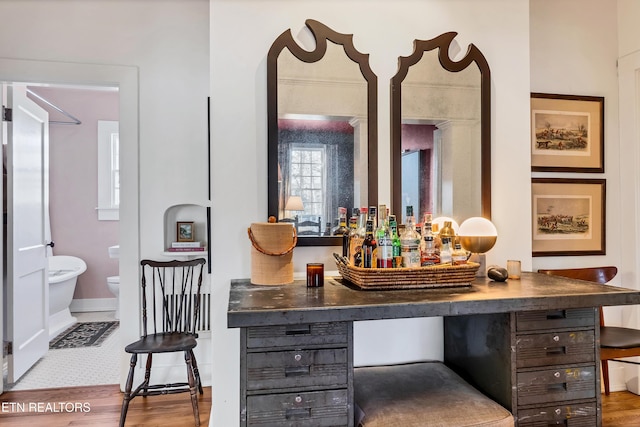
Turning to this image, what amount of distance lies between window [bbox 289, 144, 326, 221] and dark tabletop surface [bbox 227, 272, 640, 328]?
385 millimetres

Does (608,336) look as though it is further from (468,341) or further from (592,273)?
(468,341)

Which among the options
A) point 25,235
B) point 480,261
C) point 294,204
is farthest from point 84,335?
point 480,261

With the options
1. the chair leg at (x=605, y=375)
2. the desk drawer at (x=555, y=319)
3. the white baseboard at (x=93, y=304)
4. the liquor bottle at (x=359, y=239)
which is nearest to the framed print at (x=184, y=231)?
the liquor bottle at (x=359, y=239)

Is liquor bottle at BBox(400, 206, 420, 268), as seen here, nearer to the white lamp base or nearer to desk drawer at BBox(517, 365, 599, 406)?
the white lamp base

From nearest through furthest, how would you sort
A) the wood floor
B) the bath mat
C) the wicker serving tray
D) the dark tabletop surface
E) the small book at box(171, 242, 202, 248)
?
the dark tabletop surface < the wicker serving tray < the wood floor < the small book at box(171, 242, 202, 248) < the bath mat

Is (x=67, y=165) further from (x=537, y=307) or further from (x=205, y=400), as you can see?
(x=537, y=307)

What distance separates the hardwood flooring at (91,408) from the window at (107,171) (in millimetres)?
2457

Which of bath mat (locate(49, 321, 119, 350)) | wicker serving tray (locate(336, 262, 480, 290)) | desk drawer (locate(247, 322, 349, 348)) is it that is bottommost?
bath mat (locate(49, 321, 119, 350))

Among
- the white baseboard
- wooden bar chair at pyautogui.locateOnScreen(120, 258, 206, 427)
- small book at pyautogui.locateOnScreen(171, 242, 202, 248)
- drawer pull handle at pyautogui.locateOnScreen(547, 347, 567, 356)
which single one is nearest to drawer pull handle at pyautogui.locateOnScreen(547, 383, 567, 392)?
drawer pull handle at pyautogui.locateOnScreen(547, 347, 567, 356)

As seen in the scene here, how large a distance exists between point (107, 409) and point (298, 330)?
1.87 m

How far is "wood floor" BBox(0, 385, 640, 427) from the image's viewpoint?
2.27 meters

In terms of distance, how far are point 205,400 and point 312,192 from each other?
168 centimetres

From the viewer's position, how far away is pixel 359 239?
1.64 metres

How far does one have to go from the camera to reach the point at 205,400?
101 inches
